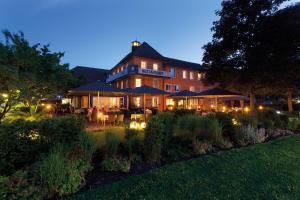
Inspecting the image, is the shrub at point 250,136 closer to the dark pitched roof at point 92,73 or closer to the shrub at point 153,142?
the shrub at point 153,142

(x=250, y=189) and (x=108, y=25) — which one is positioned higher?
(x=108, y=25)

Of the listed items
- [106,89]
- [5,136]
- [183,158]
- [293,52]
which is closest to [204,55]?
[293,52]

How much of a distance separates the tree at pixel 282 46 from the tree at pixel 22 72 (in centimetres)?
1211

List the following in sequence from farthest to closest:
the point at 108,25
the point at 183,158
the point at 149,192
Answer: the point at 108,25 < the point at 183,158 < the point at 149,192

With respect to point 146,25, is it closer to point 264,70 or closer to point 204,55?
point 204,55

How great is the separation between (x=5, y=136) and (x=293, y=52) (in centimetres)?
1421

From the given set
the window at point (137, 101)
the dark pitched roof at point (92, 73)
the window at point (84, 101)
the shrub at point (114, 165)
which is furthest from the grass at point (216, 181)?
the dark pitched roof at point (92, 73)

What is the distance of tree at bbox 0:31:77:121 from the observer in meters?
5.61

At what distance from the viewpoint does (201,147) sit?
5.32 m

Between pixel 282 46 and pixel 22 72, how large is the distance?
1390cm

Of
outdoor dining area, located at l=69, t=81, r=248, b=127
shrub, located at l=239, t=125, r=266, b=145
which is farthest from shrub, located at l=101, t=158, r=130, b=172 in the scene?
shrub, located at l=239, t=125, r=266, b=145

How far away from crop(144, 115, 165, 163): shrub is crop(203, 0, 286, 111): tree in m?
9.53

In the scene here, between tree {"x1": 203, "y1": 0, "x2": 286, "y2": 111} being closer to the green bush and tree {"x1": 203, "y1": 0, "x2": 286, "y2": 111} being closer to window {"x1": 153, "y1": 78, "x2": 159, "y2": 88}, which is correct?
the green bush

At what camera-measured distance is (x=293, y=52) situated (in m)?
10.3
